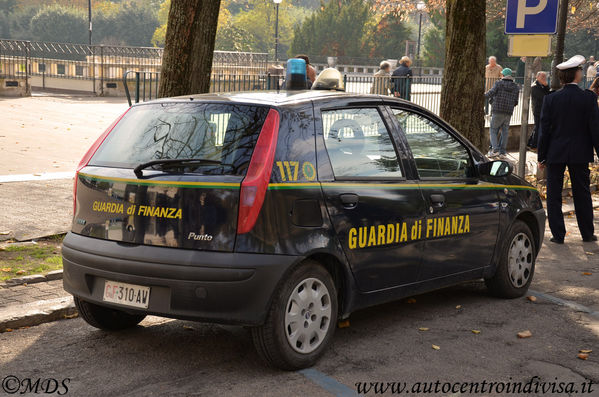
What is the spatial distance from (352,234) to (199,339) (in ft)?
4.13

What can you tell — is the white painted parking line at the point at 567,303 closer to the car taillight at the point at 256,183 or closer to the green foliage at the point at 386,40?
the car taillight at the point at 256,183

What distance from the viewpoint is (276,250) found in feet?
15.5

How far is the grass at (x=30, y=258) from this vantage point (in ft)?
22.9

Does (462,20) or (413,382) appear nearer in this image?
(413,382)

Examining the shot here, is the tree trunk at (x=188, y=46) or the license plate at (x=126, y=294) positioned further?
the tree trunk at (x=188, y=46)

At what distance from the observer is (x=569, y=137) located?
920cm

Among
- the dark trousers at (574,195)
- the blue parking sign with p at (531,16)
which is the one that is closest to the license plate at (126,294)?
the dark trousers at (574,195)

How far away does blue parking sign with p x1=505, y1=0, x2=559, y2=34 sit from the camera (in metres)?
10.3

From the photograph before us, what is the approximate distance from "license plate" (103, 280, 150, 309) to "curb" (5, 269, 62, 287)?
201 centimetres

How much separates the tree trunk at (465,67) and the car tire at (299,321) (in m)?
6.76

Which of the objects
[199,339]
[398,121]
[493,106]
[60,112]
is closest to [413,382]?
[199,339]

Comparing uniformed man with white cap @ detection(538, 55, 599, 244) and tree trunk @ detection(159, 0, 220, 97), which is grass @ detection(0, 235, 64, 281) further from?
uniformed man with white cap @ detection(538, 55, 599, 244)

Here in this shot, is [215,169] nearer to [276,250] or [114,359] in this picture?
[276,250]

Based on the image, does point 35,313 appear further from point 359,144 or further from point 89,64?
point 89,64
